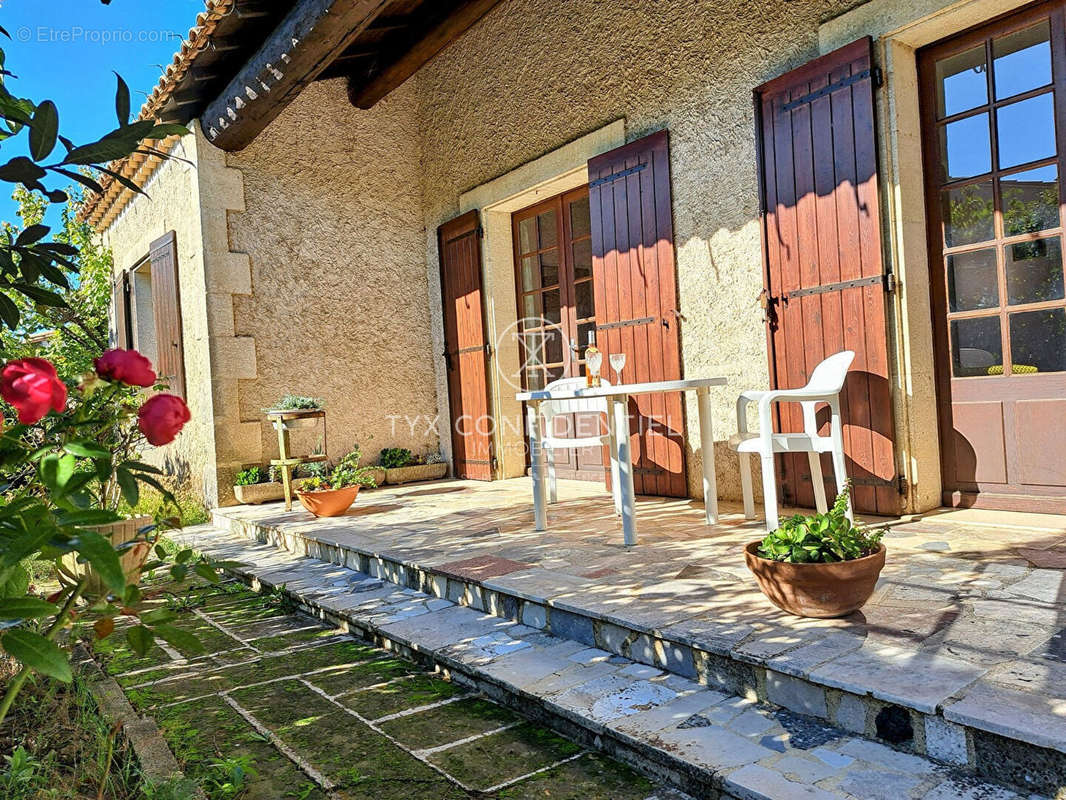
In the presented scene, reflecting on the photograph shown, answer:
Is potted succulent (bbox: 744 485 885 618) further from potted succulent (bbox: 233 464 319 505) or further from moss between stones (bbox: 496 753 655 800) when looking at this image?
potted succulent (bbox: 233 464 319 505)

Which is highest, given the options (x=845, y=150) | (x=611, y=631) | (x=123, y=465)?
(x=845, y=150)

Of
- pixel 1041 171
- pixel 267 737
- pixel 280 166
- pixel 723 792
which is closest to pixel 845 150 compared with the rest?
pixel 1041 171

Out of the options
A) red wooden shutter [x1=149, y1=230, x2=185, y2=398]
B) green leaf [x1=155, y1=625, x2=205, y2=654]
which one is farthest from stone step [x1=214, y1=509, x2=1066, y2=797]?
red wooden shutter [x1=149, y1=230, x2=185, y2=398]

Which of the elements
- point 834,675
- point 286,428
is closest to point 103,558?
point 834,675

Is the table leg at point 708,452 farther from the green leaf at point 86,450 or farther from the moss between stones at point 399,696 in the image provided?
the green leaf at point 86,450

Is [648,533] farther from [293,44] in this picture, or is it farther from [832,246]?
[293,44]

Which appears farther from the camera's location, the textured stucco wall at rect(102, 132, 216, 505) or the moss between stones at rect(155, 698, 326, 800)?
the textured stucco wall at rect(102, 132, 216, 505)

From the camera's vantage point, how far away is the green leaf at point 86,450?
0.93m

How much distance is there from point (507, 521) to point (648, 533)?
3.11ft

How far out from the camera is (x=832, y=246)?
3.75 metres

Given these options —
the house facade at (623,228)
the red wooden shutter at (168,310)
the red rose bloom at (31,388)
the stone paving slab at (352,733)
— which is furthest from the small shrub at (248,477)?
the red rose bloom at (31,388)

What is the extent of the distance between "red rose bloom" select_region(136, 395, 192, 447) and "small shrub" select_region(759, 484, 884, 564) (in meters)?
1.71

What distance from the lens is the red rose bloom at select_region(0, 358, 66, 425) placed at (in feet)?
2.84

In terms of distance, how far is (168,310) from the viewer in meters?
6.41
